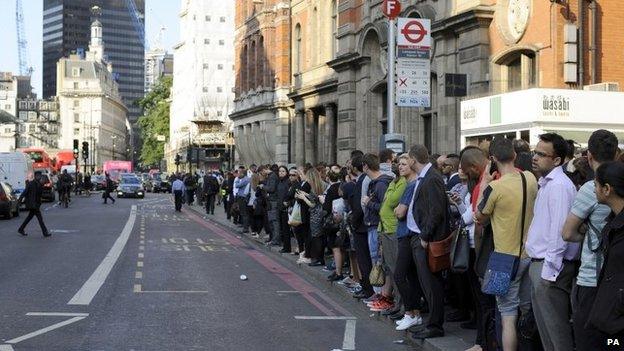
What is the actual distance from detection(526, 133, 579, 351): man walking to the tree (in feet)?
406

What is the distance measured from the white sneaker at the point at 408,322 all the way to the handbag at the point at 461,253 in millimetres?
1608

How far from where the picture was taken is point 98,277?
14.8m

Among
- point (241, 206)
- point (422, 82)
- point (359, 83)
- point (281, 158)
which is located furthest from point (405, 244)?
point (281, 158)

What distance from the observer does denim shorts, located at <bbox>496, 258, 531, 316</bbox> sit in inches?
285

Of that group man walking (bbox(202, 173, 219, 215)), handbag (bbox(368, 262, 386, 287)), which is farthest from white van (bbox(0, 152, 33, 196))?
handbag (bbox(368, 262, 386, 287))

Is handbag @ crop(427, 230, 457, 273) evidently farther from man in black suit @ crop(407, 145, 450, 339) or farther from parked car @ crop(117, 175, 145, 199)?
parked car @ crop(117, 175, 145, 199)

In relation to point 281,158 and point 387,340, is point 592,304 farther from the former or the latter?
point 281,158

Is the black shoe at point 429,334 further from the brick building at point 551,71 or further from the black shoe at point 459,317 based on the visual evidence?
the brick building at point 551,71

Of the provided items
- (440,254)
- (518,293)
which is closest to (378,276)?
(440,254)

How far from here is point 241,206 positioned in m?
26.5

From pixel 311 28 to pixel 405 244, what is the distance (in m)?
33.2

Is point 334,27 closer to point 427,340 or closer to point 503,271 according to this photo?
point 427,340

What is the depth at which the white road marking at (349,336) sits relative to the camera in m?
9.32

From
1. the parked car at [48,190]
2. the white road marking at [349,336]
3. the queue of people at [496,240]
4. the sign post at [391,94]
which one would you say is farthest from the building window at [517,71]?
the parked car at [48,190]
